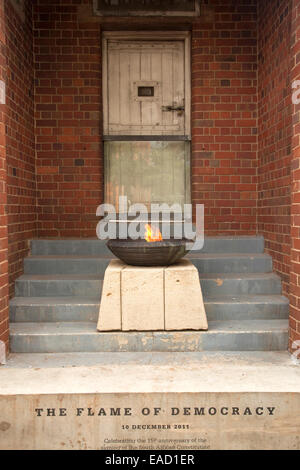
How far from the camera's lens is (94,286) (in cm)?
438

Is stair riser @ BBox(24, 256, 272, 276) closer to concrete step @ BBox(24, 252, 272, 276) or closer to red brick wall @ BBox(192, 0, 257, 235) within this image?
concrete step @ BBox(24, 252, 272, 276)

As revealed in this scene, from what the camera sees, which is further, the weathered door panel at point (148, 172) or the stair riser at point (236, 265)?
the weathered door panel at point (148, 172)

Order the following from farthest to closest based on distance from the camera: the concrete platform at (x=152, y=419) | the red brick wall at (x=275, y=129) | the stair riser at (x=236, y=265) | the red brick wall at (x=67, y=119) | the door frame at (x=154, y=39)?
the door frame at (x=154, y=39) → the red brick wall at (x=67, y=119) → the stair riser at (x=236, y=265) → the red brick wall at (x=275, y=129) → the concrete platform at (x=152, y=419)

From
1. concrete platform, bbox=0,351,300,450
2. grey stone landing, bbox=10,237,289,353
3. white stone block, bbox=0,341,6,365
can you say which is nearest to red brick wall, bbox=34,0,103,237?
grey stone landing, bbox=10,237,289,353

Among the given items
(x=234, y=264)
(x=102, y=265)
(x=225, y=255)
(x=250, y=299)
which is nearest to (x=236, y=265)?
(x=234, y=264)

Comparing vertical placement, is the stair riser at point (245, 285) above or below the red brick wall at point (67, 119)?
below

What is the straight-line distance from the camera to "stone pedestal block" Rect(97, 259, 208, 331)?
12.0ft

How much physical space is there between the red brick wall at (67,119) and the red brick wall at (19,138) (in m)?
0.14

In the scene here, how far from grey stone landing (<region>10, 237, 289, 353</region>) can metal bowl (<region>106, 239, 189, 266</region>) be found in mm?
602

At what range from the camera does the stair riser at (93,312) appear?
13.4 ft

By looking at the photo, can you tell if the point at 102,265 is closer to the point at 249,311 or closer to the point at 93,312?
the point at 93,312

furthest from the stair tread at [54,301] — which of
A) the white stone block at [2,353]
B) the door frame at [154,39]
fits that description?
the door frame at [154,39]

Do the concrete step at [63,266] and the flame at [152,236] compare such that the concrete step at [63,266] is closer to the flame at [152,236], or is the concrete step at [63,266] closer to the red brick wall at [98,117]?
the red brick wall at [98,117]

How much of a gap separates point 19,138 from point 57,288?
1.67 metres
